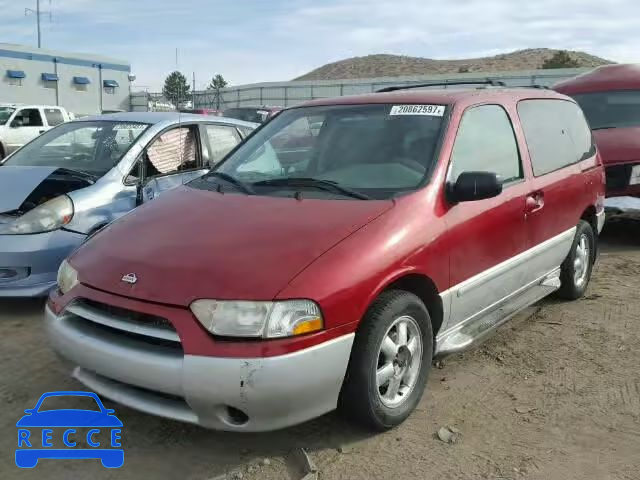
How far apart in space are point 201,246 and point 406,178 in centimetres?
122

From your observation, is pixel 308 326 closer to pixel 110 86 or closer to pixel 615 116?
pixel 615 116

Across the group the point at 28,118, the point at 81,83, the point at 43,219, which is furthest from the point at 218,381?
the point at 81,83

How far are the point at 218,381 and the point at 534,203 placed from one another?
2563 mm

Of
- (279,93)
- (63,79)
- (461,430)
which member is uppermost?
(63,79)

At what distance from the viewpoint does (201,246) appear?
118 inches

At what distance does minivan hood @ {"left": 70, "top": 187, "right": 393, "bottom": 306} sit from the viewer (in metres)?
2.74

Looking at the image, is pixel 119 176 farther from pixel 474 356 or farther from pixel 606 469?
pixel 606 469

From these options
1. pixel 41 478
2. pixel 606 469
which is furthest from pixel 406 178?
pixel 41 478

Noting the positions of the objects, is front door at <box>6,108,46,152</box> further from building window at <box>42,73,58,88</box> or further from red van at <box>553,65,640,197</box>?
building window at <box>42,73,58,88</box>

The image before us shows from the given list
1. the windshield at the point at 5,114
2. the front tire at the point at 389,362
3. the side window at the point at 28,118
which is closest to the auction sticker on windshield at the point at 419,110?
the front tire at the point at 389,362

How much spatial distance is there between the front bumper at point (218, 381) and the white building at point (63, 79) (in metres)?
42.0

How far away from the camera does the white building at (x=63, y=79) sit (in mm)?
40125

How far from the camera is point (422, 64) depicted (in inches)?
3260

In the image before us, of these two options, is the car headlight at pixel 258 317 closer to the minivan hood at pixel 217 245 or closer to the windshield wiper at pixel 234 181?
the minivan hood at pixel 217 245
